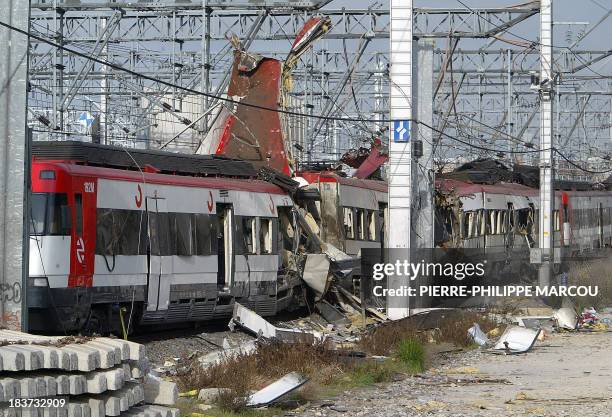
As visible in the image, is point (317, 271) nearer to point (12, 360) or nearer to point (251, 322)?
point (251, 322)

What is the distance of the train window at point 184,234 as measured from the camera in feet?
70.5

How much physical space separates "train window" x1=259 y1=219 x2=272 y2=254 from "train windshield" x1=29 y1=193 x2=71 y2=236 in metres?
6.89

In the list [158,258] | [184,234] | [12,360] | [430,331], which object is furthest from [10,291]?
[430,331]

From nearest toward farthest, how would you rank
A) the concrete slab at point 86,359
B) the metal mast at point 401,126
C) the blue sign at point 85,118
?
1. the concrete slab at point 86,359
2. the metal mast at point 401,126
3. the blue sign at point 85,118

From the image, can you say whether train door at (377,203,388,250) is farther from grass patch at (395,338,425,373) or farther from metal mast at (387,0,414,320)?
grass patch at (395,338,425,373)

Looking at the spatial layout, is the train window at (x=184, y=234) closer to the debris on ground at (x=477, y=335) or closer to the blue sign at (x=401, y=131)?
the blue sign at (x=401, y=131)

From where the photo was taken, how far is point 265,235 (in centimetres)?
2512

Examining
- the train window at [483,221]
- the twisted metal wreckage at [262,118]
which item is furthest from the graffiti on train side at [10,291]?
the train window at [483,221]

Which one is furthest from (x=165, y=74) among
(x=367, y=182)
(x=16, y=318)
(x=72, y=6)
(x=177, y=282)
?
(x=16, y=318)

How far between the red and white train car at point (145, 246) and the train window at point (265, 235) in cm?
3

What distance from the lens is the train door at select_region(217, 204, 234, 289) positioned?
23203 millimetres

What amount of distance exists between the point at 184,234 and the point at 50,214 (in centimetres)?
365

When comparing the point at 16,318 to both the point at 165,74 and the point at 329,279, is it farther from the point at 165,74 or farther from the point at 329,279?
the point at 165,74

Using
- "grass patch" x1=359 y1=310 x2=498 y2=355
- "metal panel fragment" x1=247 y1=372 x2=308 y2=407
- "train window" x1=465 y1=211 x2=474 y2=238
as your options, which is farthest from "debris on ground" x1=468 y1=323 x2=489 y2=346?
"train window" x1=465 y1=211 x2=474 y2=238
